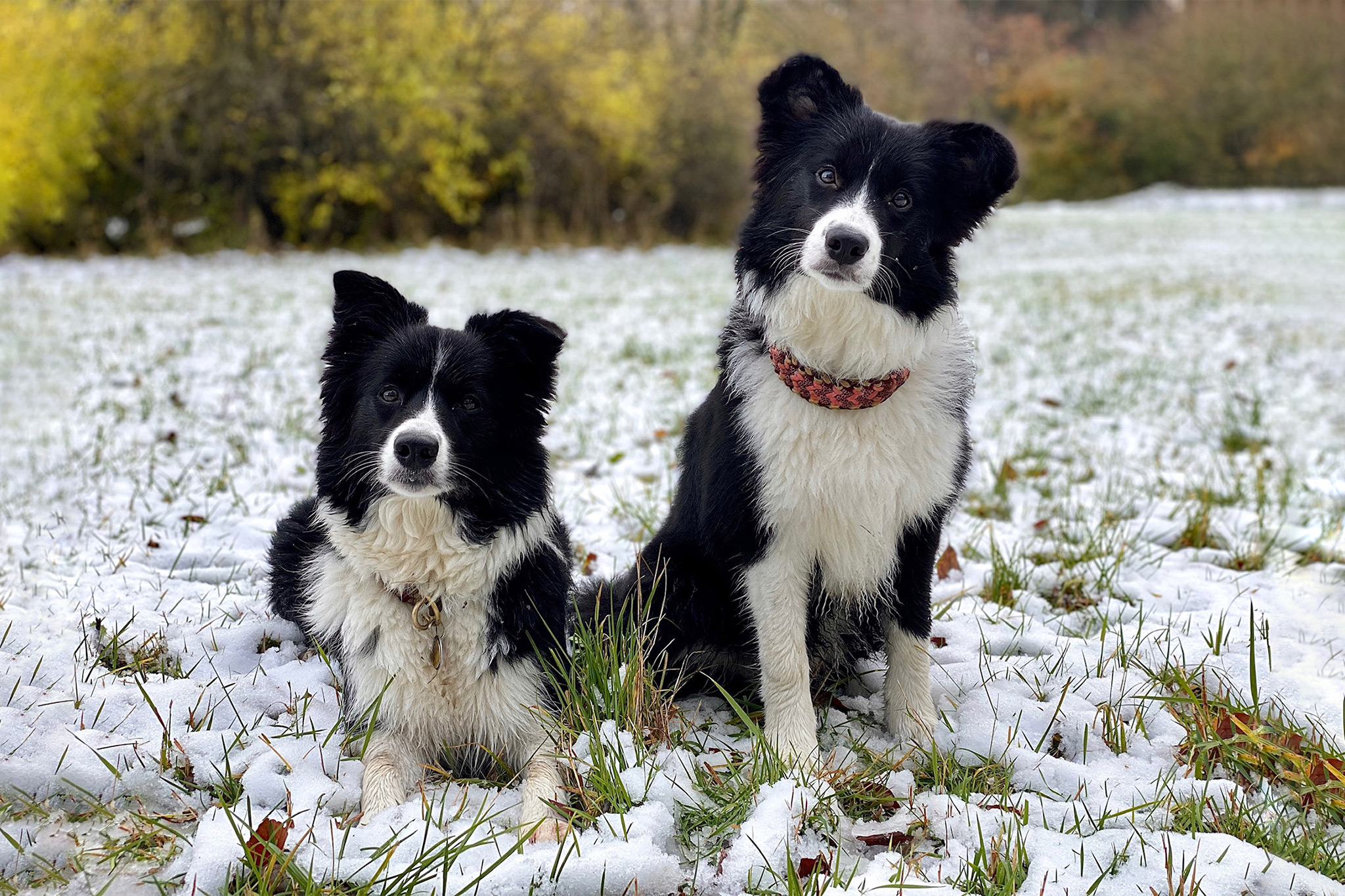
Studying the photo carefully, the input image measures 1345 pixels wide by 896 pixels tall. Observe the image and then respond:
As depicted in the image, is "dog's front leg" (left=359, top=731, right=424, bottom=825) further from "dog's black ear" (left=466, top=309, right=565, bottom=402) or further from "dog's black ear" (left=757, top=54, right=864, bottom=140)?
"dog's black ear" (left=757, top=54, right=864, bottom=140)

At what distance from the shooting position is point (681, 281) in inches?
561

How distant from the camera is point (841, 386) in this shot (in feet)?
8.54

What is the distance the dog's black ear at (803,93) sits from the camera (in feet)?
8.79

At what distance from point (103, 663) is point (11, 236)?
16.3m

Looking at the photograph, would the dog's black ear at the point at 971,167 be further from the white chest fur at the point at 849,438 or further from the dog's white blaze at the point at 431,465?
the dog's white blaze at the point at 431,465

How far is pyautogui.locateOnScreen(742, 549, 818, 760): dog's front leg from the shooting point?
8.74 ft

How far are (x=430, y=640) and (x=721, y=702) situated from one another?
982 mm

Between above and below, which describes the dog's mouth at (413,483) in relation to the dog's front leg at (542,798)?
above

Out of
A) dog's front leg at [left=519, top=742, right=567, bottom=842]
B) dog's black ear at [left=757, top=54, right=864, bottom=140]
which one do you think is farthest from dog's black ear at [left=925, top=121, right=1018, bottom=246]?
dog's front leg at [left=519, top=742, right=567, bottom=842]

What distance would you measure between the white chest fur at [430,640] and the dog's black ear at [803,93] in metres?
1.50

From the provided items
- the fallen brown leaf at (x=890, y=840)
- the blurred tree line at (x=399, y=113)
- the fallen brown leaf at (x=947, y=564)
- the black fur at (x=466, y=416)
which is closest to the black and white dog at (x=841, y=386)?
the fallen brown leaf at (x=890, y=840)

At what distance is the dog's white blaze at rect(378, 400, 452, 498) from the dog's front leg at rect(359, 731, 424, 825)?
26.9 inches

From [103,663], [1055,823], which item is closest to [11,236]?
[103,663]

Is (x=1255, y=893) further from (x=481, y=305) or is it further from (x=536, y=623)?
(x=481, y=305)
